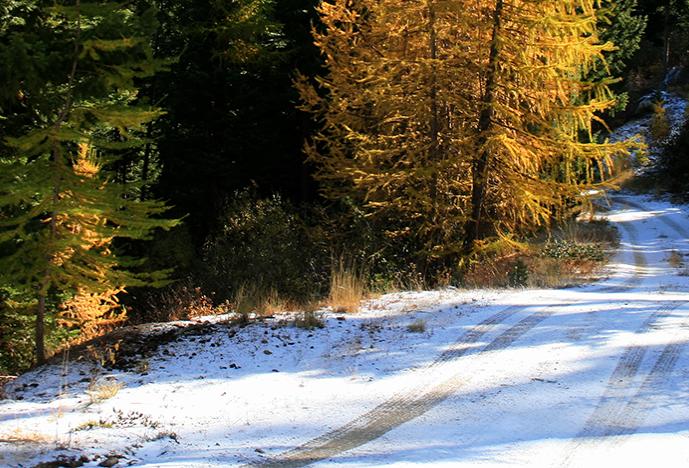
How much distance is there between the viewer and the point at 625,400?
5184 millimetres

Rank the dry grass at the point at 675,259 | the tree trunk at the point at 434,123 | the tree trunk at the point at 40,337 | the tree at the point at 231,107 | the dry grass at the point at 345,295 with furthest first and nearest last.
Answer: the tree at the point at 231,107
the dry grass at the point at 675,259
the tree trunk at the point at 434,123
the dry grass at the point at 345,295
the tree trunk at the point at 40,337

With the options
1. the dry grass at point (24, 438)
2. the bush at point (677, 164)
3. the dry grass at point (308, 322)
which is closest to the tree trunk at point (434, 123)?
the dry grass at point (308, 322)

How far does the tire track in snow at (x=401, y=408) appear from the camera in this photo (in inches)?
171

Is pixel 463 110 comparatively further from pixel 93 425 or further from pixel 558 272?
pixel 93 425

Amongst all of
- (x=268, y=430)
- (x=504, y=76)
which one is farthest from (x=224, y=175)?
(x=268, y=430)

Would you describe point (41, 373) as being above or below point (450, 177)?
below

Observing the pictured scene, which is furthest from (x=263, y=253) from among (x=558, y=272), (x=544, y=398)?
(x=544, y=398)

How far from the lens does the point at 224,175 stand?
21.4m

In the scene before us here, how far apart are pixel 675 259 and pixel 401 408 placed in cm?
1439

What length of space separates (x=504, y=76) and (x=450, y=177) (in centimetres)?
261

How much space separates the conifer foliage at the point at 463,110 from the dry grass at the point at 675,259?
13.6 feet

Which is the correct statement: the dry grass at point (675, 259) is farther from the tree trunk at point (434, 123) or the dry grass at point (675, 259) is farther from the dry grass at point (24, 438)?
the dry grass at point (24, 438)

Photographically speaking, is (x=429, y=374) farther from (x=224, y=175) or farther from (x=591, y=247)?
(x=224, y=175)

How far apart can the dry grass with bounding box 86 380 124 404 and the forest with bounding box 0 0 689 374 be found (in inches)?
73.9
